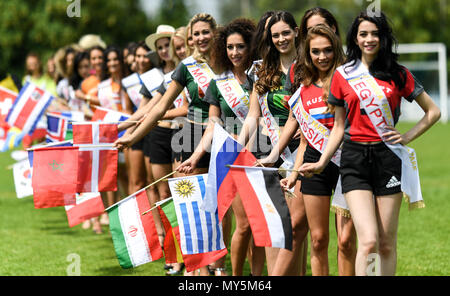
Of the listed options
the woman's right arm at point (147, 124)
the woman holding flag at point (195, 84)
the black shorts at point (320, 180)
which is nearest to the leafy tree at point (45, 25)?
the woman holding flag at point (195, 84)

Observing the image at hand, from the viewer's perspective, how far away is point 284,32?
5.44 metres

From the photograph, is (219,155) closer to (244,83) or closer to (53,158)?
(244,83)

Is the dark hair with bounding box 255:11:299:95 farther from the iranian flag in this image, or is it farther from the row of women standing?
the iranian flag

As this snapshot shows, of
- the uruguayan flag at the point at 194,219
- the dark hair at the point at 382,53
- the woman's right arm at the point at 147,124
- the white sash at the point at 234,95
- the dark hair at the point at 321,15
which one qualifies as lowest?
the uruguayan flag at the point at 194,219

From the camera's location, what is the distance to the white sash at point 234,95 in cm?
585

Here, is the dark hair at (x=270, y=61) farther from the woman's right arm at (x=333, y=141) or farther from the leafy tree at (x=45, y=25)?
the leafy tree at (x=45, y=25)

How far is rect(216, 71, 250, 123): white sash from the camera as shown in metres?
5.85

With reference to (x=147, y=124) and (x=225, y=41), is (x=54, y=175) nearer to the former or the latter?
(x=147, y=124)

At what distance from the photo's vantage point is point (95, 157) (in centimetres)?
662

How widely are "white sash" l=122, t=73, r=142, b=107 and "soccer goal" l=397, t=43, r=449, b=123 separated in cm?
2818

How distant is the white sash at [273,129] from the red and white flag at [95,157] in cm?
166

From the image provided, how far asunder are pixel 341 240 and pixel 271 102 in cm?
110

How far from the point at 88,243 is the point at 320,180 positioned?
4.27 m

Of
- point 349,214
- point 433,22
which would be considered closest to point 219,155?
point 349,214
